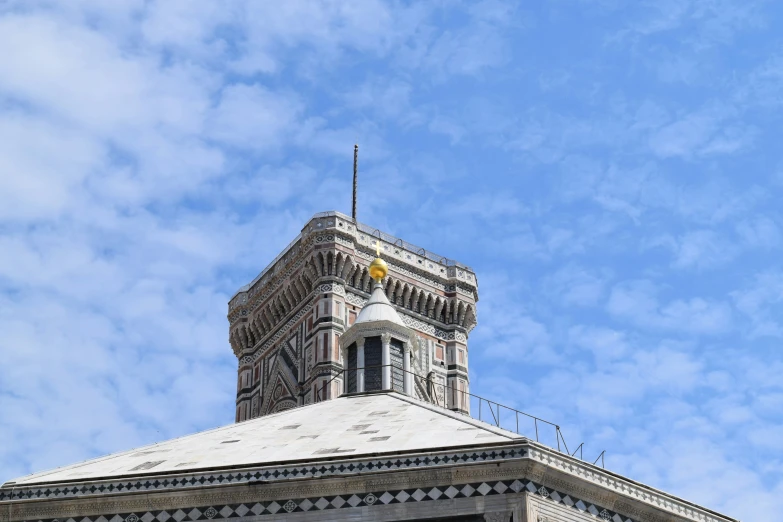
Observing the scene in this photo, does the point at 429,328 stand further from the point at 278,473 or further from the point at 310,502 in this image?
the point at 310,502

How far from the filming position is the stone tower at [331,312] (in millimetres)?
66562

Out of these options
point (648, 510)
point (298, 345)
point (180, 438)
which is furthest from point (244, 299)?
point (648, 510)

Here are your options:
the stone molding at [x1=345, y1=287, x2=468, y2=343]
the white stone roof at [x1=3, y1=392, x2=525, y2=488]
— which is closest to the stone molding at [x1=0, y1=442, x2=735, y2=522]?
the white stone roof at [x1=3, y1=392, x2=525, y2=488]

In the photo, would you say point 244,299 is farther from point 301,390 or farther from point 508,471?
point 508,471

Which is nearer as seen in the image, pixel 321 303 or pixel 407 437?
pixel 407 437

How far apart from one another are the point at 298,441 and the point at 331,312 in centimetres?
4171

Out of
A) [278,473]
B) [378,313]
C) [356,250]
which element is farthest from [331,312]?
[278,473]

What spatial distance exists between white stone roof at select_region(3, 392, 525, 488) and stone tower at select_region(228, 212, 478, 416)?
35.7 meters

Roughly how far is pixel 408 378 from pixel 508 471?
1126cm

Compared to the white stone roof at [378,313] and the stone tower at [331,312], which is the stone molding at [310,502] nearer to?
the white stone roof at [378,313]

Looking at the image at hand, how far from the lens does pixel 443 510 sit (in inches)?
876

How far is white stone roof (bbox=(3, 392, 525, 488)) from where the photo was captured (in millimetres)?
23578

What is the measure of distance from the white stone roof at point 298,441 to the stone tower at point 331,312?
3572cm

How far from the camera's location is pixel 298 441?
2500 centimetres
